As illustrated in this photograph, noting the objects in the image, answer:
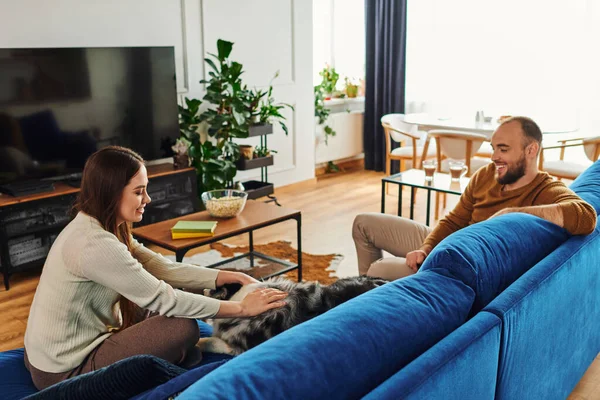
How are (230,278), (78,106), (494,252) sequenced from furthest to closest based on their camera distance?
1. (78,106)
2. (230,278)
3. (494,252)

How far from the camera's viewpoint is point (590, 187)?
8.29 ft

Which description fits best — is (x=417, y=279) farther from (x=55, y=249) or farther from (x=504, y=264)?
(x=55, y=249)

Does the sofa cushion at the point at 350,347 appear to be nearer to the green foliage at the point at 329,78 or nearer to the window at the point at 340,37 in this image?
the green foliage at the point at 329,78

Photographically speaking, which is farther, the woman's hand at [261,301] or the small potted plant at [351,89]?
the small potted plant at [351,89]

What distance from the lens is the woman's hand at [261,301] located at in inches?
66.2

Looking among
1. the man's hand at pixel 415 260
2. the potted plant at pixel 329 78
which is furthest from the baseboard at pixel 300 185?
the man's hand at pixel 415 260

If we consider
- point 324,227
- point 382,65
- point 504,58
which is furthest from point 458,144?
point 382,65

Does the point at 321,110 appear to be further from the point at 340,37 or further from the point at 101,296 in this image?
the point at 101,296

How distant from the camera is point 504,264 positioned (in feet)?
5.65

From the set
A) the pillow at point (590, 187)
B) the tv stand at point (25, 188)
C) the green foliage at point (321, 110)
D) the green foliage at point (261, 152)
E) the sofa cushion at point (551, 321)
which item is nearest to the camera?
the sofa cushion at point (551, 321)

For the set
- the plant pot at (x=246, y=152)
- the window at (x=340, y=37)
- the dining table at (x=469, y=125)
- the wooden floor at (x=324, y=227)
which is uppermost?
the window at (x=340, y=37)

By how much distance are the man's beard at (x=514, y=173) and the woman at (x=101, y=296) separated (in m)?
1.29

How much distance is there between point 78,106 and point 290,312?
2.97 metres

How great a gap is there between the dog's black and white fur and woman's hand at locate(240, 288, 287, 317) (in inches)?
0.9
